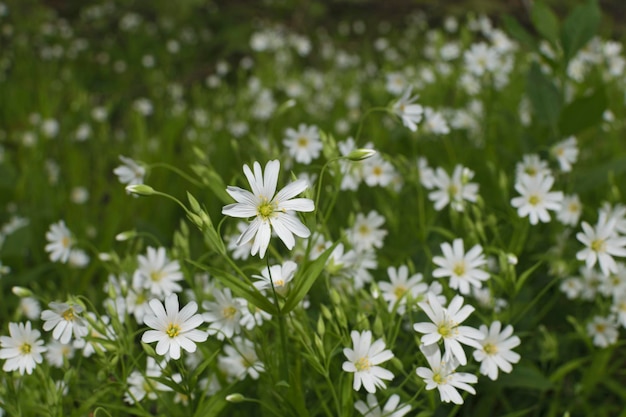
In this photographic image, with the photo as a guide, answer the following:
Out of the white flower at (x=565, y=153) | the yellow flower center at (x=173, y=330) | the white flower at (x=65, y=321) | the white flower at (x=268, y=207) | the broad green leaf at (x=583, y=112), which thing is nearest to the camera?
the white flower at (x=268, y=207)

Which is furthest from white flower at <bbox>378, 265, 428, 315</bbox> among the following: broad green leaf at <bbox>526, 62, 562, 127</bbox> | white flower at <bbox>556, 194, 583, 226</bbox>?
broad green leaf at <bbox>526, 62, 562, 127</bbox>

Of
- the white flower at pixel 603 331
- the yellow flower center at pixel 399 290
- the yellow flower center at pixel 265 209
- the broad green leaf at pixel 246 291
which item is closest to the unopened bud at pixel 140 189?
the broad green leaf at pixel 246 291

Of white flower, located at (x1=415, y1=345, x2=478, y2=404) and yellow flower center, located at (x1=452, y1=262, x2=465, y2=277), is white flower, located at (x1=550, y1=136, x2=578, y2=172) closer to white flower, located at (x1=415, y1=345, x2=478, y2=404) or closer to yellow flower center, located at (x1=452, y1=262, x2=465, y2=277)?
yellow flower center, located at (x1=452, y1=262, x2=465, y2=277)

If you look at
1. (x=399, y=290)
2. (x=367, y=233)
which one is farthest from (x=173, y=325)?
(x=367, y=233)

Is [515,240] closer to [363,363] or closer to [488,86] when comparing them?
[363,363]

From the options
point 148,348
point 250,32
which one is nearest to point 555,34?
point 148,348

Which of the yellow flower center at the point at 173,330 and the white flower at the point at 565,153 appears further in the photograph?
the white flower at the point at 565,153

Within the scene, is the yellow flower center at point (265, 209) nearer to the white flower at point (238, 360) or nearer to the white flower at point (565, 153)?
the white flower at point (238, 360)
